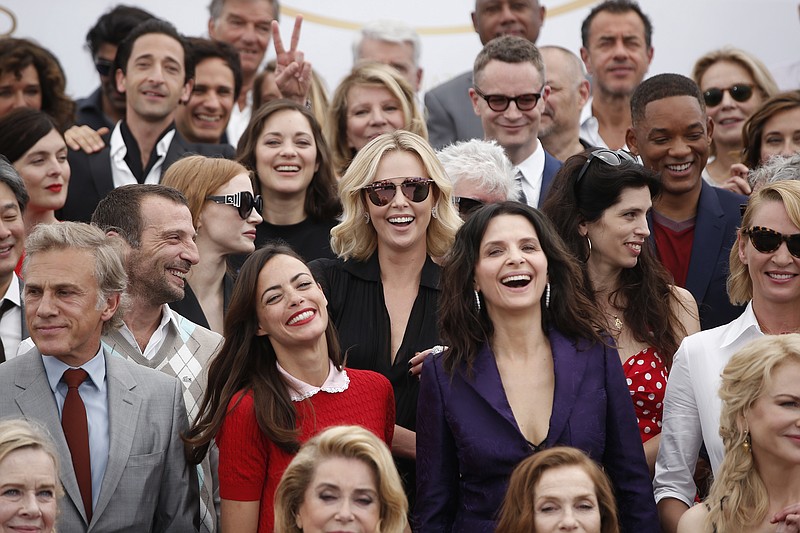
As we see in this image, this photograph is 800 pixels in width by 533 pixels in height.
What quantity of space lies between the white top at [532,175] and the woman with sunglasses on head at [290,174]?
1040mm

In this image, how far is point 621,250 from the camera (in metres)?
6.55

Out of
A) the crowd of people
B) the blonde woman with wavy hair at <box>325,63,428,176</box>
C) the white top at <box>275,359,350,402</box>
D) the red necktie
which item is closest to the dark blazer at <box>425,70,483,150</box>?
the blonde woman with wavy hair at <box>325,63,428,176</box>

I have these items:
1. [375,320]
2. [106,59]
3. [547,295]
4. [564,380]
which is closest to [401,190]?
[375,320]

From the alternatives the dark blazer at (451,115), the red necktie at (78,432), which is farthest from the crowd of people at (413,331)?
the dark blazer at (451,115)

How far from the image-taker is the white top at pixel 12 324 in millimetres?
6477

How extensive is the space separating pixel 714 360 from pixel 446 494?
4.09 feet

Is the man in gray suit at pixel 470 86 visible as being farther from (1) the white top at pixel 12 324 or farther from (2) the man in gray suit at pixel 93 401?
(2) the man in gray suit at pixel 93 401

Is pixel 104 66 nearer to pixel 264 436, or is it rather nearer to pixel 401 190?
pixel 401 190

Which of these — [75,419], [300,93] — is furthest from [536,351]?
[300,93]

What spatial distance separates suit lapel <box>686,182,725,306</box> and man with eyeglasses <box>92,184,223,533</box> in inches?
93.5

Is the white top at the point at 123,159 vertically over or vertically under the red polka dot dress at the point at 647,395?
over

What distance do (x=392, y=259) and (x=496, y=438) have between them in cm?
138

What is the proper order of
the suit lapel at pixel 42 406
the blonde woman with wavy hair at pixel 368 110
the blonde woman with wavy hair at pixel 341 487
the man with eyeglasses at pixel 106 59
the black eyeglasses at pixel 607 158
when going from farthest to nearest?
the man with eyeglasses at pixel 106 59, the blonde woman with wavy hair at pixel 368 110, the black eyeglasses at pixel 607 158, the suit lapel at pixel 42 406, the blonde woman with wavy hair at pixel 341 487

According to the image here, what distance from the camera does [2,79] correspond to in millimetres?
8781
